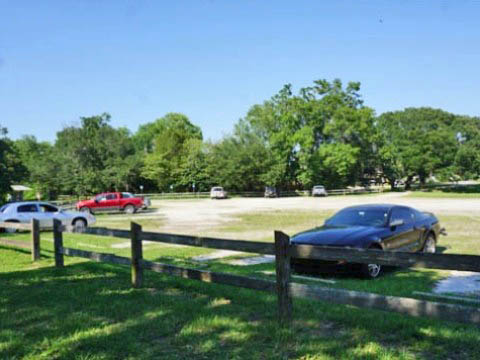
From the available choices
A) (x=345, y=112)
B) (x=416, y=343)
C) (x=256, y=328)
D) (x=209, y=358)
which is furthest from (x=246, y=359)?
(x=345, y=112)

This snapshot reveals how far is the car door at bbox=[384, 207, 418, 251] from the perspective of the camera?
9.01 meters

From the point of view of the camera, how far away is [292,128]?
71.6 m

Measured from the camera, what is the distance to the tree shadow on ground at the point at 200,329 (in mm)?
4090

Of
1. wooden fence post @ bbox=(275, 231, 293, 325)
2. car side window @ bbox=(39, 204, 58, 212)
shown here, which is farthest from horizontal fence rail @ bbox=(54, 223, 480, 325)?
car side window @ bbox=(39, 204, 58, 212)

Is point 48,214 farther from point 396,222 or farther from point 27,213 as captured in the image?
point 396,222

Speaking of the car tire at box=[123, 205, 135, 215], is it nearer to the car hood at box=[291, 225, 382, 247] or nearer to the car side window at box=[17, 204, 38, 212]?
the car side window at box=[17, 204, 38, 212]

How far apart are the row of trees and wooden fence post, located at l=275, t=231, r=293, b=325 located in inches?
2494

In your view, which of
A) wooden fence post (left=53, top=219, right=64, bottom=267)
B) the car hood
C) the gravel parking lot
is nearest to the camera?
the car hood

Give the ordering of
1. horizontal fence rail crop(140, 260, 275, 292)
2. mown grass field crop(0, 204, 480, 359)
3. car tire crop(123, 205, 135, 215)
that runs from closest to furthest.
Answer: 1. mown grass field crop(0, 204, 480, 359)
2. horizontal fence rail crop(140, 260, 275, 292)
3. car tire crop(123, 205, 135, 215)

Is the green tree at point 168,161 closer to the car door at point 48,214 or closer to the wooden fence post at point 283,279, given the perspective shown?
the car door at point 48,214

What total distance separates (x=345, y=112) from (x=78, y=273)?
6542cm

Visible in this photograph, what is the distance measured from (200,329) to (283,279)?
1.04 metres

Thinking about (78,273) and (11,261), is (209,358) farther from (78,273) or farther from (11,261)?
(11,261)

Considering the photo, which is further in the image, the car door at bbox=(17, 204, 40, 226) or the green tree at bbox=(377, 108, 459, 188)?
the green tree at bbox=(377, 108, 459, 188)
